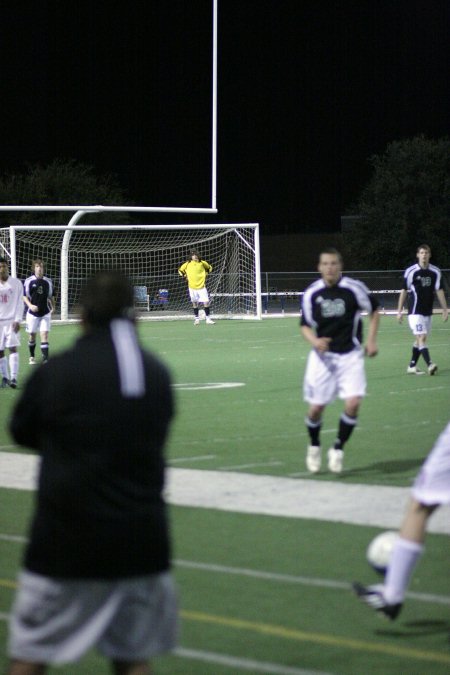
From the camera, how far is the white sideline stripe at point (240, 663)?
568 centimetres

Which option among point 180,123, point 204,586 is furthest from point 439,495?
point 180,123

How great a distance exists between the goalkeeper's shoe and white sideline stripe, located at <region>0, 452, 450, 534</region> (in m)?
2.46

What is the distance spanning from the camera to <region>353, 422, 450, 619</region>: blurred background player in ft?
19.4

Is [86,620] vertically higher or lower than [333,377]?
higher

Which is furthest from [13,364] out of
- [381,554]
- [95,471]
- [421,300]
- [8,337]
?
[95,471]

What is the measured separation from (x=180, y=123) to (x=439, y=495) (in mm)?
67152

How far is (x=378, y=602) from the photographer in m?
6.09

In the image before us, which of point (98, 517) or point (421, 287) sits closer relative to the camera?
point (98, 517)

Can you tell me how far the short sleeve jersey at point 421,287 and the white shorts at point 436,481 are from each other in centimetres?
1559

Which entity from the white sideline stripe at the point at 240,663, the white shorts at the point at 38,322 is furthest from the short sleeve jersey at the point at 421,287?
the white sideline stripe at the point at 240,663

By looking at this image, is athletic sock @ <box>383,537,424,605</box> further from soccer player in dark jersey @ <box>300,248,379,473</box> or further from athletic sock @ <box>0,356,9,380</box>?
athletic sock @ <box>0,356,9,380</box>

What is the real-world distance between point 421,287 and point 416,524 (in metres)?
15.8

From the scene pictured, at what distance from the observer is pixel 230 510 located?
9.59m

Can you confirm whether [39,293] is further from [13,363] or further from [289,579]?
[289,579]
